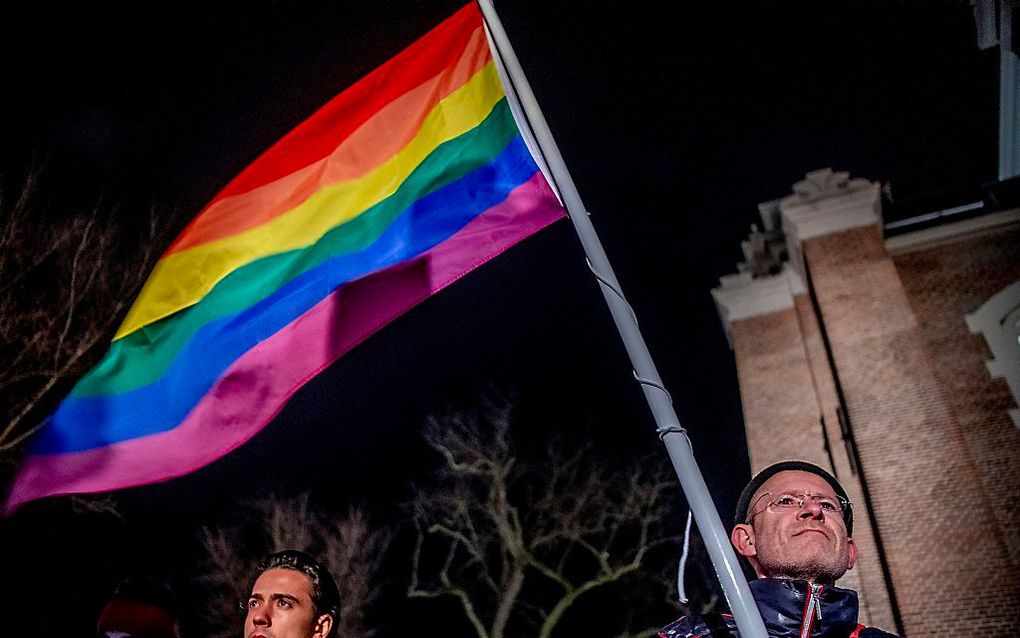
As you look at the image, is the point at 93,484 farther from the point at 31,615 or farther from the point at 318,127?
the point at 31,615

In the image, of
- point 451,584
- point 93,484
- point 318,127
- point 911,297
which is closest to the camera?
point 93,484

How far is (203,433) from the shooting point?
404cm

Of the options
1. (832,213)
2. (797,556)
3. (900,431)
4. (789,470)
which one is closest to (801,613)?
(797,556)

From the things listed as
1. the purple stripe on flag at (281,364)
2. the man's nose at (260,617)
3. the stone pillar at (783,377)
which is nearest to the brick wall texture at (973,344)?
the stone pillar at (783,377)

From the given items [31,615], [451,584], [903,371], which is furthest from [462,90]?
[451,584]

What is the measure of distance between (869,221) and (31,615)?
1857cm

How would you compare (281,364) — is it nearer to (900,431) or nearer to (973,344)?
(900,431)

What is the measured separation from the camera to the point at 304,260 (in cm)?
433

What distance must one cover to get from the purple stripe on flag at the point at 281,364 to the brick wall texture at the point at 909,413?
920 cm

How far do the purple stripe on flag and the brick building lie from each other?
30.2 ft

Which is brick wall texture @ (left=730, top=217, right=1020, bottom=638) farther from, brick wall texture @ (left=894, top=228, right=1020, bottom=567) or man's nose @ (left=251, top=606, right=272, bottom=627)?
man's nose @ (left=251, top=606, right=272, bottom=627)

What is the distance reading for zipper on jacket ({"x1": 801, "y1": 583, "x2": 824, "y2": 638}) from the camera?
2.37 metres

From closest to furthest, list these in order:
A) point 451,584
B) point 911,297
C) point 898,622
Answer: point 898,622
point 911,297
point 451,584

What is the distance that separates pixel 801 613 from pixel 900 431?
32.3ft
